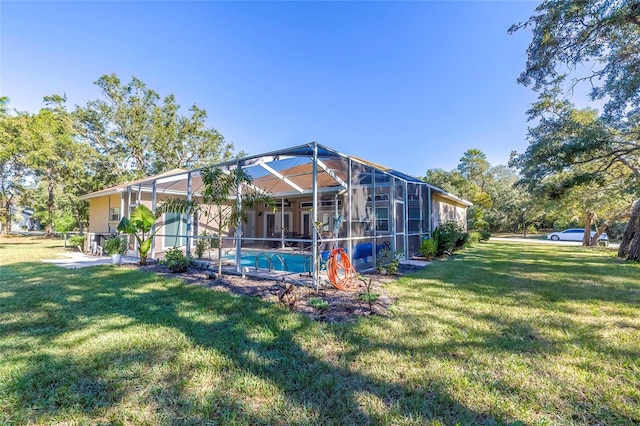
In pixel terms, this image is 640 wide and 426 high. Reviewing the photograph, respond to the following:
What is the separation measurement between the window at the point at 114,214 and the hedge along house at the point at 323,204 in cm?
5

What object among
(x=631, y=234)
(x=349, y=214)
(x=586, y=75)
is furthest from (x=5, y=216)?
(x=631, y=234)

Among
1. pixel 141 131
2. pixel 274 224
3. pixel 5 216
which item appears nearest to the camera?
pixel 274 224

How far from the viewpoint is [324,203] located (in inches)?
419

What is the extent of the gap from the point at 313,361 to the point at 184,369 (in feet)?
4.25

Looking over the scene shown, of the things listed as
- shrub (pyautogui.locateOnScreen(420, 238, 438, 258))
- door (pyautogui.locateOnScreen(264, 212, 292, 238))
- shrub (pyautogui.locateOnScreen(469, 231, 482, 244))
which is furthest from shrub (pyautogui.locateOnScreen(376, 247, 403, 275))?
shrub (pyautogui.locateOnScreen(469, 231, 482, 244))

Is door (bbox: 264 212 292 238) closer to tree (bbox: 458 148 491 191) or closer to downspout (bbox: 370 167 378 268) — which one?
downspout (bbox: 370 167 378 268)

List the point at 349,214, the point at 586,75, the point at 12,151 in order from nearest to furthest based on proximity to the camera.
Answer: the point at 349,214 < the point at 586,75 < the point at 12,151

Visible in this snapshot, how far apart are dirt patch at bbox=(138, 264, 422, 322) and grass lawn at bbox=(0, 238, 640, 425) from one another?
11.0 inches

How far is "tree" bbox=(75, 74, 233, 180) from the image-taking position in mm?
19828

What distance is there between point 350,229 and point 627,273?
8183 millimetres

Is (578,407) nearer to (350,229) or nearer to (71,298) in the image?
(350,229)

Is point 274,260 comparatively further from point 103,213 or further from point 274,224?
point 103,213

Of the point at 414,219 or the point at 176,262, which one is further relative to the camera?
the point at 414,219

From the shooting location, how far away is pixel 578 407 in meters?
2.19
